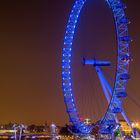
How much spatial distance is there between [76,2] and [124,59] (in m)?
6.73

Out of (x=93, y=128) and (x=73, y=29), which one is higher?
(x=73, y=29)

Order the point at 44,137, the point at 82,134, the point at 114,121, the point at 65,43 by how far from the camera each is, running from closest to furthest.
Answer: the point at 114,121
the point at 65,43
the point at 82,134
the point at 44,137

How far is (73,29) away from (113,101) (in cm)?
699

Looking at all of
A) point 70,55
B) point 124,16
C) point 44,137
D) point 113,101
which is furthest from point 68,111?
point 44,137

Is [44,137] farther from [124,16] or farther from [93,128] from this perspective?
[124,16]

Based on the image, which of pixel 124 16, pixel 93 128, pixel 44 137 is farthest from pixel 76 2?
pixel 44 137

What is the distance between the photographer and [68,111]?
40.5 m

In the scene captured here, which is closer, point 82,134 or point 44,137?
point 82,134

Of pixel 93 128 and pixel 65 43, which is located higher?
pixel 65 43

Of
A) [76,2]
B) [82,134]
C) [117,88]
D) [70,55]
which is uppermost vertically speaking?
[76,2]

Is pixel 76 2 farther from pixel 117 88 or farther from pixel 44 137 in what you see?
pixel 44 137

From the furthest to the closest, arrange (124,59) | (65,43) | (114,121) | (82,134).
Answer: (82,134) < (65,43) < (114,121) < (124,59)

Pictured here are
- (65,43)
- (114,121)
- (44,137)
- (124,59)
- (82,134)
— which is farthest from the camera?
(44,137)

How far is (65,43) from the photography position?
39219 mm
